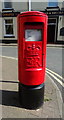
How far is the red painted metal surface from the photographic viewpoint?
2.70 metres

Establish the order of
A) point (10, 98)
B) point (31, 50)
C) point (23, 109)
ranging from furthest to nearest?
point (10, 98), point (23, 109), point (31, 50)

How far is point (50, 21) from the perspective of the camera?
1650cm

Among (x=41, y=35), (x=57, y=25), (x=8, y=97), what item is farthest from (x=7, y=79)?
(x=57, y=25)

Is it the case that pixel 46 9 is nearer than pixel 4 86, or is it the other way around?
pixel 4 86

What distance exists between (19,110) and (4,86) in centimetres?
131

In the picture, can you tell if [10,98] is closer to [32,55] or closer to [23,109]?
[23,109]

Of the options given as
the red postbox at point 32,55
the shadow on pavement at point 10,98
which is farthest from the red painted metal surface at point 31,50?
the shadow on pavement at point 10,98

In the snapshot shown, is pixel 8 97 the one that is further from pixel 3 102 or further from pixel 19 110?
pixel 19 110

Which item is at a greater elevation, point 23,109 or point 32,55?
point 32,55

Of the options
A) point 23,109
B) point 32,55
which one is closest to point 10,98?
point 23,109

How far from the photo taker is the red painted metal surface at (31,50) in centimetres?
270

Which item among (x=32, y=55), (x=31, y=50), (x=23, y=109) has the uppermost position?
(x=31, y=50)

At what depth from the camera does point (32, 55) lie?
9.32ft

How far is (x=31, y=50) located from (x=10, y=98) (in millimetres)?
1430
